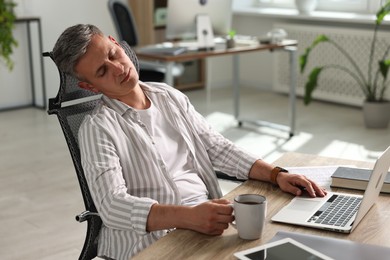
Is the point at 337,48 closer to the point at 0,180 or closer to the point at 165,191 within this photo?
the point at 0,180

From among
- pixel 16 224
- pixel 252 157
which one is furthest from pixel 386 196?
pixel 16 224

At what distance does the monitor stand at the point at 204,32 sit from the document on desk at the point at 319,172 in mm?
2651

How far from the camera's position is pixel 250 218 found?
4.58 ft

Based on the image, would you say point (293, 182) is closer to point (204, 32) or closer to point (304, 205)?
point (304, 205)

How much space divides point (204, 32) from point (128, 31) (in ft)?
2.09

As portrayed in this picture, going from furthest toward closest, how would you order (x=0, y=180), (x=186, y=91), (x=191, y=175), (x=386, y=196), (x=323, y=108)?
(x=186, y=91) < (x=323, y=108) < (x=0, y=180) < (x=191, y=175) < (x=386, y=196)

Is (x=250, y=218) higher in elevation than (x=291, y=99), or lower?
higher

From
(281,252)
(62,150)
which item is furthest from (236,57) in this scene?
(281,252)

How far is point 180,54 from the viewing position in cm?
413

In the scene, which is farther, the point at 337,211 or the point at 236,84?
the point at 236,84

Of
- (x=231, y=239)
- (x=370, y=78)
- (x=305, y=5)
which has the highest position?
(x=305, y=5)

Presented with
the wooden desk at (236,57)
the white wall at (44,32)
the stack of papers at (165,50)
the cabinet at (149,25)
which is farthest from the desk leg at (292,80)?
the white wall at (44,32)

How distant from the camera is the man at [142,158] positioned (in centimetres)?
154

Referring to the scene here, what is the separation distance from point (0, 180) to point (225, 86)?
324 cm
